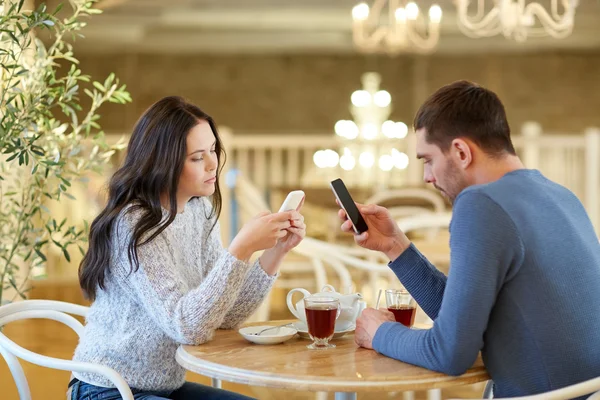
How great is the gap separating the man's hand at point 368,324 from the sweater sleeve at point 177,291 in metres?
0.25

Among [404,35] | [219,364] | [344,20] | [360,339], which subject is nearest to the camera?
[219,364]

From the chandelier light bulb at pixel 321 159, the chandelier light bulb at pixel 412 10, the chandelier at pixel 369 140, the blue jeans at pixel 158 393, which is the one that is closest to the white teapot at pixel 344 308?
the blue jeans at pixel 158 393

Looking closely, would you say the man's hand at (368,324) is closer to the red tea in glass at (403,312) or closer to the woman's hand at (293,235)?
the red tea in glass at (403,312)

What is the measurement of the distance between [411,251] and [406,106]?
9026mm

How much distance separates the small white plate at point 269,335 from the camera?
1.65m

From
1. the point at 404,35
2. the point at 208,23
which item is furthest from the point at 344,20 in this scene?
the point at 404,35

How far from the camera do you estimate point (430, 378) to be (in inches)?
55.2

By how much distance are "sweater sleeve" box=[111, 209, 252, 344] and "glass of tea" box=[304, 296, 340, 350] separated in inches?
5.9

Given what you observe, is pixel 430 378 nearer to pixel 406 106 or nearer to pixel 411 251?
pixel 411 251

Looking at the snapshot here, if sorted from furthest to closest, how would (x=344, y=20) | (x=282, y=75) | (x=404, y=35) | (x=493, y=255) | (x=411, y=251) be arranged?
(x=282, y=75)
(x=344, y=20)
(x=404, y=35)
(x=411, y=251)
(x=493, y=255)

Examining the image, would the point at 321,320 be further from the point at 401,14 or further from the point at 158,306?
the point at 401,14

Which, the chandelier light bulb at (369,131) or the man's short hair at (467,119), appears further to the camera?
the chandelier light bulb at (369,131)

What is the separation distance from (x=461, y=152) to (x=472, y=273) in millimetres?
248

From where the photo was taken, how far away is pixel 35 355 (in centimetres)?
159
